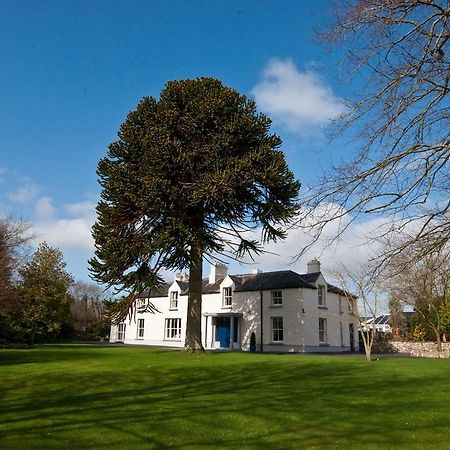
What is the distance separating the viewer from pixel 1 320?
33.2m

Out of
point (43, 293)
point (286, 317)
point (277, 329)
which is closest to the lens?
point (43, 293)

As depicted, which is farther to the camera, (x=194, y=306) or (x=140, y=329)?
(x=140, y=329)

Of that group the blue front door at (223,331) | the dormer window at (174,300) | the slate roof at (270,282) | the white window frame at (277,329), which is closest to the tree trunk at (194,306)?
the slate roof at (270,282)

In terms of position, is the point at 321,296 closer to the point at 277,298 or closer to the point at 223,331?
the point at 277,298

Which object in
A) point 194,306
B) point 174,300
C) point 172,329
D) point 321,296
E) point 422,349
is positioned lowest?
point 422,349

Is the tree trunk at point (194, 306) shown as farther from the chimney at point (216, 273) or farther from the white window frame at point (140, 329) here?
the white window frame at point (140, 329)

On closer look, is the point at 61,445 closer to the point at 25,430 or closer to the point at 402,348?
the point at 25,430

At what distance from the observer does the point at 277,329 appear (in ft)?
127

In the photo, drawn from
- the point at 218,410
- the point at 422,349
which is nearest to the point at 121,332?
the point at 422,349

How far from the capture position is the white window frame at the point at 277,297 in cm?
3897

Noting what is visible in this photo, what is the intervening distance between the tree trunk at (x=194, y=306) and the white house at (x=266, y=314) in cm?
713

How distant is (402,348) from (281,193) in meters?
24.7

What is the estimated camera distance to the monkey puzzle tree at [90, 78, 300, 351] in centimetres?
2519

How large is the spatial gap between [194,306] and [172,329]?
20.1 m
